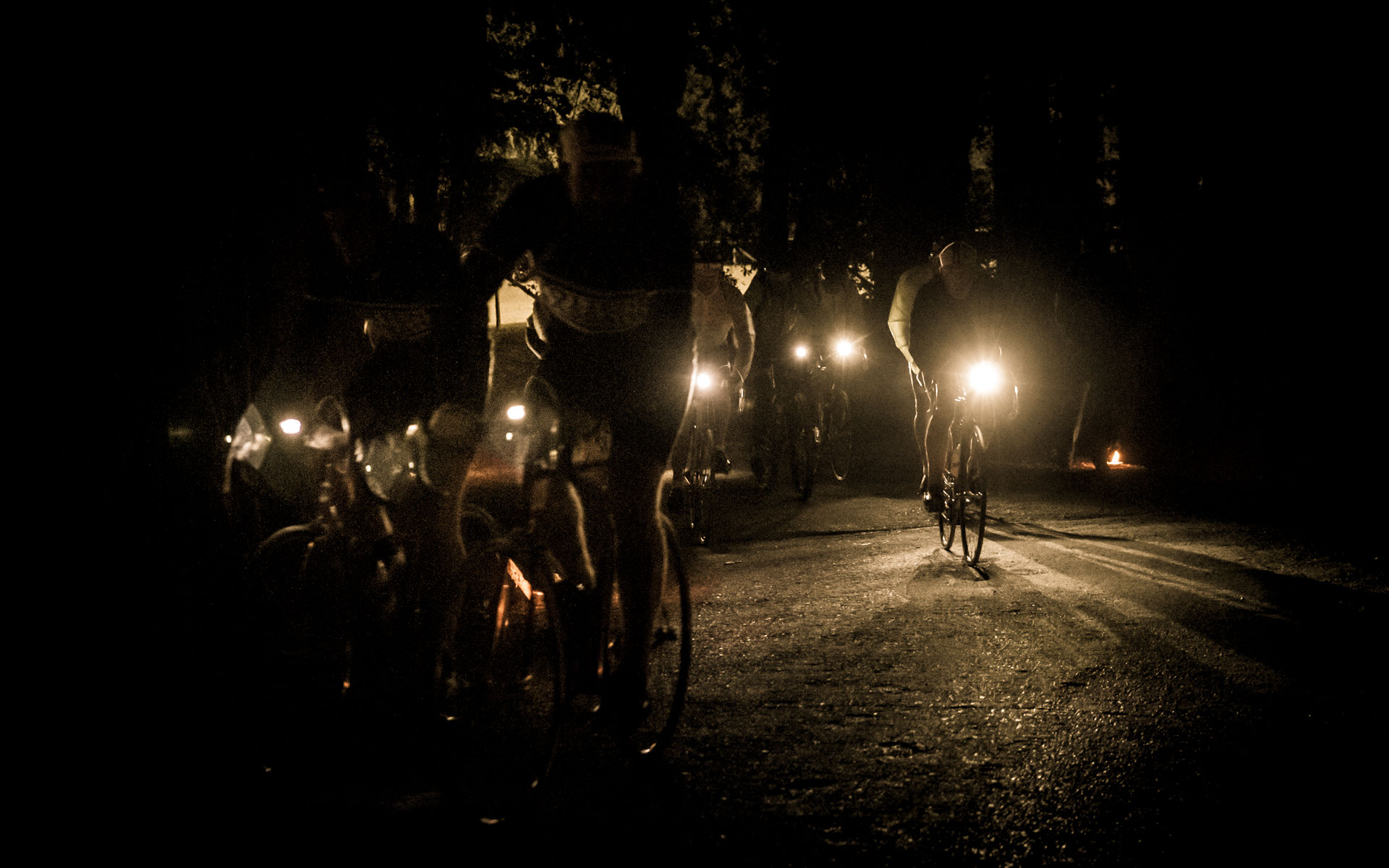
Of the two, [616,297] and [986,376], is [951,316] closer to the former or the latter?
[986,376]

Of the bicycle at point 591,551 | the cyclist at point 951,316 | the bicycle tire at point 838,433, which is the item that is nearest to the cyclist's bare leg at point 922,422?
the cyclist at point 951,316

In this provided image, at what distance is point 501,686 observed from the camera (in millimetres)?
3264

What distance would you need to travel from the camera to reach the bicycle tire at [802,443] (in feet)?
28.8

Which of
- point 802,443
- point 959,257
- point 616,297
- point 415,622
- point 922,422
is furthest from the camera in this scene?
point 802,443

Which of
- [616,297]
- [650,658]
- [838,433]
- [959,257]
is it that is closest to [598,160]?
[616,297]

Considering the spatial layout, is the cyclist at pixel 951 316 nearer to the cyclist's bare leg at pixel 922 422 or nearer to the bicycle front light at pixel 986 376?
the bicycle front light at pixel 986 376

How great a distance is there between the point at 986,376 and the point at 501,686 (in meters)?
4.09

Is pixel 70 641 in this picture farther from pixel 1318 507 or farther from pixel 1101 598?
pixel 1318 507

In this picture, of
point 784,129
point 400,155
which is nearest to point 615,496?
point 400,155

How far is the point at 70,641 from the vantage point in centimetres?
415

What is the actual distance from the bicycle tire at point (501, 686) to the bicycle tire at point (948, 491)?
368cm

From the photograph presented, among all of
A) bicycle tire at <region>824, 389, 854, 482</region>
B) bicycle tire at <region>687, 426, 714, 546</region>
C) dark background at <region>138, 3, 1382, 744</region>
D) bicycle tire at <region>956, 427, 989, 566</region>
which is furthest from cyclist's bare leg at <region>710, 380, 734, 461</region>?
bicycle tire at <region>956, 427, 989, 566</region>

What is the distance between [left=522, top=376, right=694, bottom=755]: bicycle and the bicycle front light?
3.45 metres

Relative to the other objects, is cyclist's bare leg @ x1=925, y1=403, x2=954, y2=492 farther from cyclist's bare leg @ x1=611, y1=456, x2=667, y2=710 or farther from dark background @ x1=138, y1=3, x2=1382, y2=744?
cyclist's bare leg @ x1=611, y1=456, x2=667, y2=710
